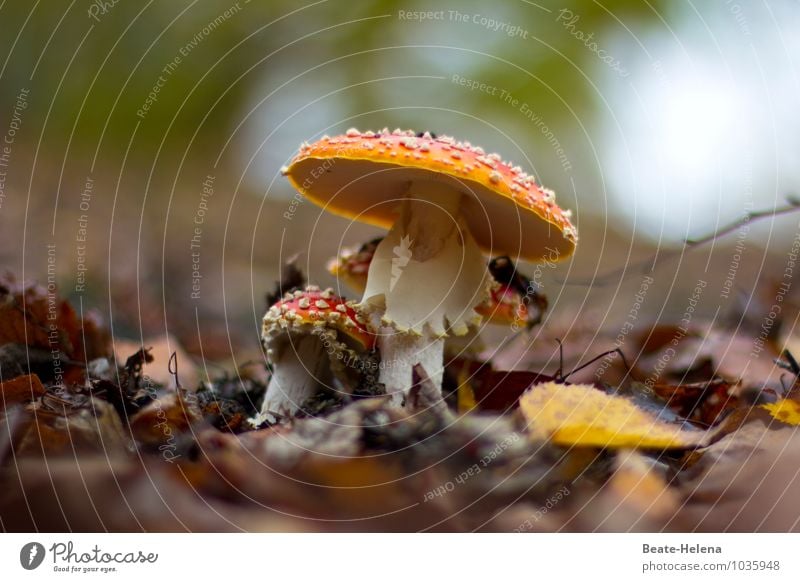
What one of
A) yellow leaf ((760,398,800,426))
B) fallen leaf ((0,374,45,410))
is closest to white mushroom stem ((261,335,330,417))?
fallen leaf ((0,374,45,410))

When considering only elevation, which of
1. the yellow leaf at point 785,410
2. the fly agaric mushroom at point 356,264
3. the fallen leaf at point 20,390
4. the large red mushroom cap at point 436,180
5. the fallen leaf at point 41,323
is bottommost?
the yellow leaf at point 785,410

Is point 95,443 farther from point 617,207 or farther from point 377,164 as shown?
point 617,207

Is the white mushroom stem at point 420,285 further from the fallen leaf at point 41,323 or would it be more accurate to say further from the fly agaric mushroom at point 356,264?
the fallen leaf at point 41,323

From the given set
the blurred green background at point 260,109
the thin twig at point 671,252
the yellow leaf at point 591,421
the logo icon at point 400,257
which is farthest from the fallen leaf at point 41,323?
the thin twig at point 671,252

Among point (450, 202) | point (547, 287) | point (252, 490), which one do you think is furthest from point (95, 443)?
point (547, 287)

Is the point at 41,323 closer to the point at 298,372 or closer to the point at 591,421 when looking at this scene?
the point at 298,372

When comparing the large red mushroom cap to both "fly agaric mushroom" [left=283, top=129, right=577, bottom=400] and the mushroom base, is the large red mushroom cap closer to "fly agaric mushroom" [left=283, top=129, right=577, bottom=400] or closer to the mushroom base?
"fly agaric mushroom" [left=283, top=129, right=577, bottom=400]
